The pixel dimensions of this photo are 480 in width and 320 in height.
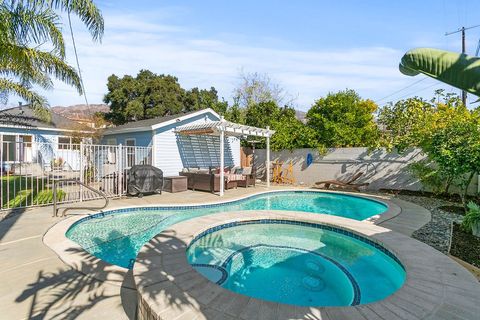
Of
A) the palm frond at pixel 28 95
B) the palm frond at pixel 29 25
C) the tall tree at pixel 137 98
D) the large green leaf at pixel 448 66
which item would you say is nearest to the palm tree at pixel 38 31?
the palm frond at pixel 29 25

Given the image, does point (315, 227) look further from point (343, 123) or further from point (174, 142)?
point (343, 123)

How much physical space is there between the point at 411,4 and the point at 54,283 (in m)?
10.9

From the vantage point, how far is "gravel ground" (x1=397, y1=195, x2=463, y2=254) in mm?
5613

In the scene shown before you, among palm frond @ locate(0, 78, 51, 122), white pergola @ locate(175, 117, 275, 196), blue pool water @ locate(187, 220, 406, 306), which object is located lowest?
blue pool water @ locate(187, 220, 406, 306)

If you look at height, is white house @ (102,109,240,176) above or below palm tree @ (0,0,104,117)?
below

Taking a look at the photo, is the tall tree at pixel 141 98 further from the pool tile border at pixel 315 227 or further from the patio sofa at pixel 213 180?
the pool tile border at pixel 315 227

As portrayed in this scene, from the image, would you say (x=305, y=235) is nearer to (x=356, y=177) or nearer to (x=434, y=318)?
(x=434, y=318)

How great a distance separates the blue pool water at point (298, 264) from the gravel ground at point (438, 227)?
1.24m

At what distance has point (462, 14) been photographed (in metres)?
2.91

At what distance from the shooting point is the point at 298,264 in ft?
17.4

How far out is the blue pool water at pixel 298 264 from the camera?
4.27m

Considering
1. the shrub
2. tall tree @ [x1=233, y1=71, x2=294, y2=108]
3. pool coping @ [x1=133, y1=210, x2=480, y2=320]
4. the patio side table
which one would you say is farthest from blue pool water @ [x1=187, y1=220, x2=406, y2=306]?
tall tree @ [x1=233, y1=71, x2=294, y2=108]

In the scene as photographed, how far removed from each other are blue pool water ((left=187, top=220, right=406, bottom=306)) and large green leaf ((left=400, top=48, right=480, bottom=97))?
134 inches

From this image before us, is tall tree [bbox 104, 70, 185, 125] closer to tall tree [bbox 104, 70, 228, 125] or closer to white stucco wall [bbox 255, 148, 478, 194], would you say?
tall tree [bbox 104, 70, 228, 125]
